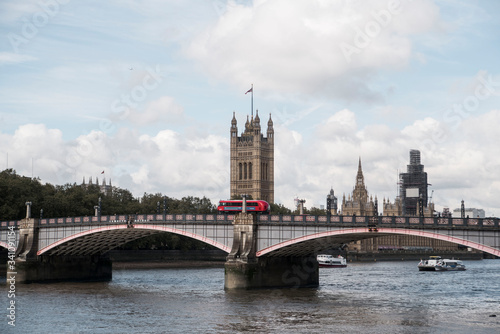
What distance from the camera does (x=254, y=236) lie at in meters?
73.1

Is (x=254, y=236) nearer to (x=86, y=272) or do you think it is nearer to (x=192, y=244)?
(x=86, y=272)

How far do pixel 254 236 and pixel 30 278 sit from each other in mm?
29350

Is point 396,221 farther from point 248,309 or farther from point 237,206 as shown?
point 237,206

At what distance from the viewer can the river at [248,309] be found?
1941 inches

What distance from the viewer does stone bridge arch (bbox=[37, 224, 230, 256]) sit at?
262 feet

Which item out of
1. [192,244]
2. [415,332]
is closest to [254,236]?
[415,332]

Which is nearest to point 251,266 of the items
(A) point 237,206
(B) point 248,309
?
(A) point 237,206

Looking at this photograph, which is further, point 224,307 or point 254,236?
point 254,236

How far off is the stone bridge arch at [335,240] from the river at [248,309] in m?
4.35

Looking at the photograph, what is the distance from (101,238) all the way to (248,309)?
36.1 m

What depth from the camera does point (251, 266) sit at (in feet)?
235

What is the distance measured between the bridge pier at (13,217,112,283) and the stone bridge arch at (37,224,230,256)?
0.88 metres

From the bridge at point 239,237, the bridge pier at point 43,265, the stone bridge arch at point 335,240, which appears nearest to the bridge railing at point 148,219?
the bridge at point 239,237

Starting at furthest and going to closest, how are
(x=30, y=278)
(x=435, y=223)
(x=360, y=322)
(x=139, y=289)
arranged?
1. (x=30, y=278)
2. (x=139, y=289)
3. (x=435, y=223)
4. (x=360, y=322)
